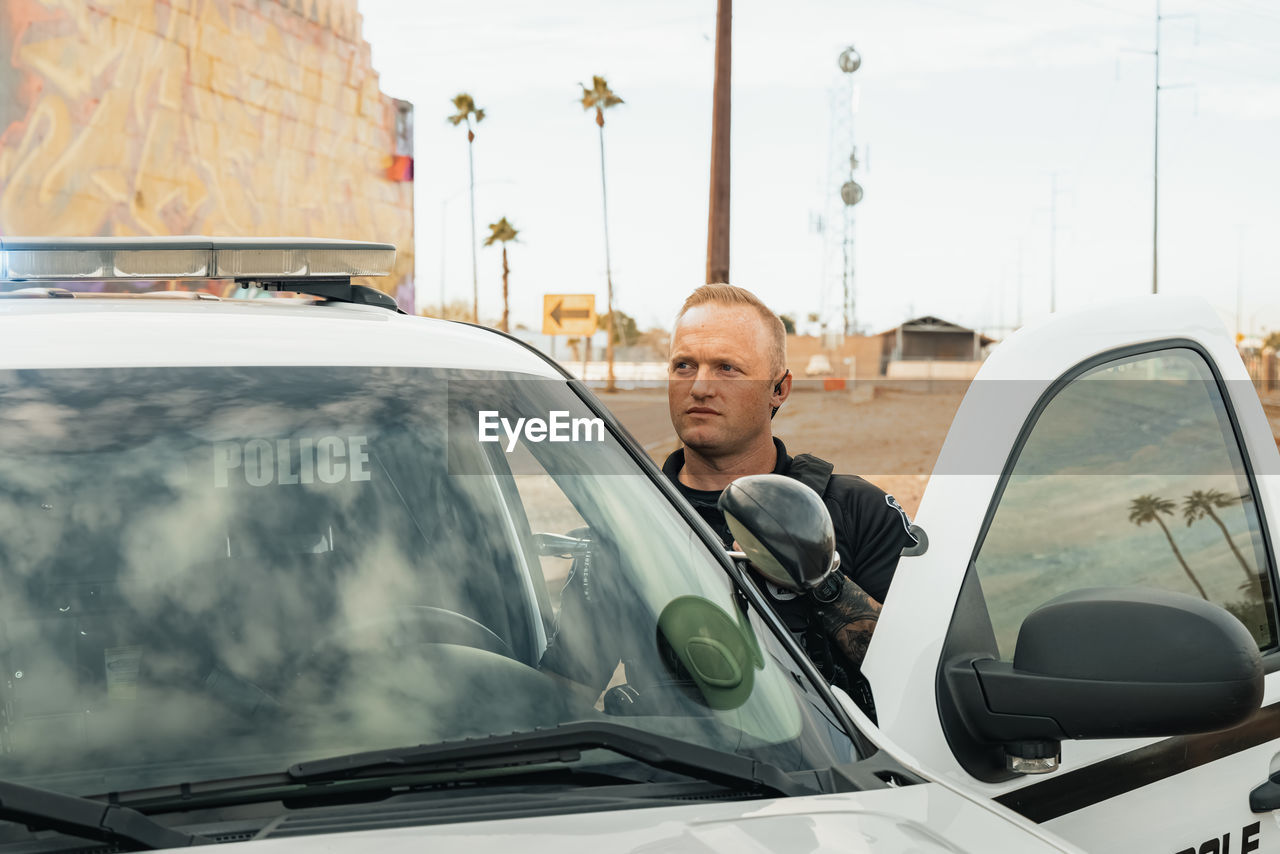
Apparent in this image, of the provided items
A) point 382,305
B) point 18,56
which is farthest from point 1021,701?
point 18,56

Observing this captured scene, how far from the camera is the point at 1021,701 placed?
1825 mm

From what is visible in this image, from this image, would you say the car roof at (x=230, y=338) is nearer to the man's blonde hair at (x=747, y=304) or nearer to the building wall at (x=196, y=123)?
the man's blonde hair at (x=747, y=304)

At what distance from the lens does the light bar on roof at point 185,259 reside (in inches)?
92.7

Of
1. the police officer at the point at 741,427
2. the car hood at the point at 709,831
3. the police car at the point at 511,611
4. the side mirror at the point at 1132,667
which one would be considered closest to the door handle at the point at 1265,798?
the police car at the point at 511,611

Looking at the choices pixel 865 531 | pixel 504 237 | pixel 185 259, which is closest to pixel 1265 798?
pixel 865 531

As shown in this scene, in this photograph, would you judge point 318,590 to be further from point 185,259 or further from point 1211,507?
point 1211,507

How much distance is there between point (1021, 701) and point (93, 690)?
4.12 ft

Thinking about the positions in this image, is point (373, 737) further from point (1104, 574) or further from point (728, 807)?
point (1104, 574)

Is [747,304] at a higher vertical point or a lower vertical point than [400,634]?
higher

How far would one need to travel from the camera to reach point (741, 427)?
131 inches

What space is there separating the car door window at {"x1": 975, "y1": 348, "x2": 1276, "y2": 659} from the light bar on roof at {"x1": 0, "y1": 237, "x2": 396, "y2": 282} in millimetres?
1273

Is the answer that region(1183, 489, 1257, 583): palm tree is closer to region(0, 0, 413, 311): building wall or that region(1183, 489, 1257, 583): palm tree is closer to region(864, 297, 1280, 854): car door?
region(864, 297, 1280, 854): car door

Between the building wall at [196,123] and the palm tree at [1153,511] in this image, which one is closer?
the palm tree at [1153,511]

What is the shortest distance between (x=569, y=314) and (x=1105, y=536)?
23.4 metres
